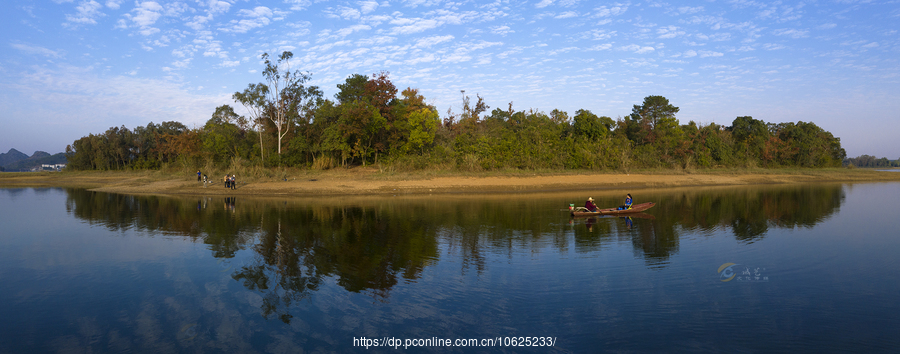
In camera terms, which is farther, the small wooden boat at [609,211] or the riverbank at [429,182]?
the riverbank at [429,182]

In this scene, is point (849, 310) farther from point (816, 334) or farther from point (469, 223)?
point (469, 223)

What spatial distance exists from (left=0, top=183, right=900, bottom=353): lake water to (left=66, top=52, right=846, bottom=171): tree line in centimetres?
2464

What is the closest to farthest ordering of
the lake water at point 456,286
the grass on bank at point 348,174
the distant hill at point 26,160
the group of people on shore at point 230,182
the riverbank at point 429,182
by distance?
the lake water at point 456,286 < the riverbank at point 429,182 < the group of people on shore at point 230,182 < the grass on bank at point 348,174 < the distant hill at point 26,160

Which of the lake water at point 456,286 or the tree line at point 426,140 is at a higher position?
the tree line at point 426,140

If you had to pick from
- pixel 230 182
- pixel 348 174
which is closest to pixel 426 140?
pixel 348 174

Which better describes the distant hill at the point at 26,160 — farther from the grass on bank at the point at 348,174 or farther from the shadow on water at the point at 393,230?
the shadow on water at the point at 393,230

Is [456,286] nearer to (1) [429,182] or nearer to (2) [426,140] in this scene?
(1) [429,182]

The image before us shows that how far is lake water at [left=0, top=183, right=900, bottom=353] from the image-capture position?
6559mm

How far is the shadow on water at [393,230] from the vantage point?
392 inches

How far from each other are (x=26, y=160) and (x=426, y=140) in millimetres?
158468

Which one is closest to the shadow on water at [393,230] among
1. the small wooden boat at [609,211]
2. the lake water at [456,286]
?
the lake water at [456,286]

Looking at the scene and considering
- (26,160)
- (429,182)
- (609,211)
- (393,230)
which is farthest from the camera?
(26,160)

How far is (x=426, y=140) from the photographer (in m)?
43.3

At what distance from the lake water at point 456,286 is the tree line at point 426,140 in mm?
24639
